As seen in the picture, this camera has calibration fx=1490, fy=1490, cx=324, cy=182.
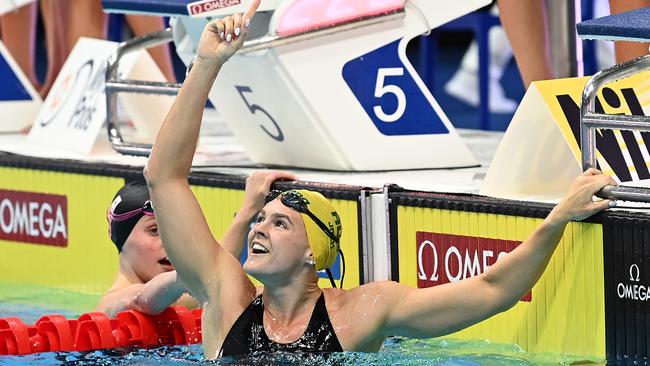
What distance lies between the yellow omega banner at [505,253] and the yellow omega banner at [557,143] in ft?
0.50

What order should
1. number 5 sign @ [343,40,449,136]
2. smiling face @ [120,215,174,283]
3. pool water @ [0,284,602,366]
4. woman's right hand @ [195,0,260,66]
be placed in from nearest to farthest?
woman's right hand @ [195,0,260,66] < pool water @ [0,284,602,366] < smiling face @ [120,215,174,283] < number 5 sign @ [343,40,449,136]

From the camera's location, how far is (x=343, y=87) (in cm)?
486

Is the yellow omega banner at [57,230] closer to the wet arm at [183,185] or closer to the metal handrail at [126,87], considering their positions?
the metal handrail at [126,87]

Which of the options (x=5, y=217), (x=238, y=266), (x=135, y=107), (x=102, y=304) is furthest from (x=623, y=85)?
(x=5, y=217)

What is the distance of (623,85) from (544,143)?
1.05 ft

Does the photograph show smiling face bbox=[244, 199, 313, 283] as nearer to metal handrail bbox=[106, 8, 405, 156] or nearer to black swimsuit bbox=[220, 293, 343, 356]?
black swimsuit bbox=[220, 293, 343, 356]

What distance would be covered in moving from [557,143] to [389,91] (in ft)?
3.45

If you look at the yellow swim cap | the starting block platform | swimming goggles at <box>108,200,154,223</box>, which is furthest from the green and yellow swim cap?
swimming goggles at <box>108,200,154,223</box>

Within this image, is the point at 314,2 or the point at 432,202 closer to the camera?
the point at 432,202

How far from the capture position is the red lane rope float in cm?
399

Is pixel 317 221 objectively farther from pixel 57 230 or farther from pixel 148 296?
pixel 57 230

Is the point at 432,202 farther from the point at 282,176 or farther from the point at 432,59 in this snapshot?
the point at 432,59

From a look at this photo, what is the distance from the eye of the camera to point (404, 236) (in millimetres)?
4281

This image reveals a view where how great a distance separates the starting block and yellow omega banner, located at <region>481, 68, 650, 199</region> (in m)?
0.82
